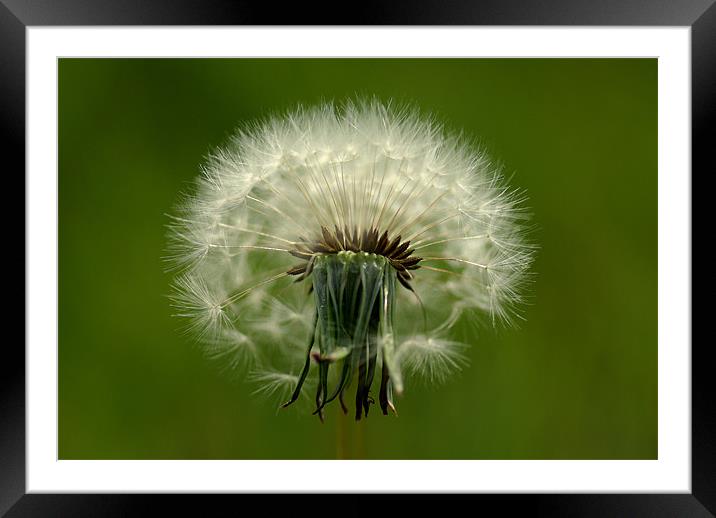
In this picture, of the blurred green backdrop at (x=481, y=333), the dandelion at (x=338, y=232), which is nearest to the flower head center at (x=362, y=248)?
the dandelion at (x=338, y=232)

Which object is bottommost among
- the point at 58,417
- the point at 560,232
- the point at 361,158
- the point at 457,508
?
the point at 457,508

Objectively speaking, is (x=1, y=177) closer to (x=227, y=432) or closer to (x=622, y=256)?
(x=227, y=432)

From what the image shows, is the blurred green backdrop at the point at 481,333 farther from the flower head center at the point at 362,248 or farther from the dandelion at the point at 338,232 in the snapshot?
the flower head center at the point at 362,248

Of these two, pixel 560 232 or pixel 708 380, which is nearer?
pixel 708 380

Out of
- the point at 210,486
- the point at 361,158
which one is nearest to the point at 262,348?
the point at 210,486

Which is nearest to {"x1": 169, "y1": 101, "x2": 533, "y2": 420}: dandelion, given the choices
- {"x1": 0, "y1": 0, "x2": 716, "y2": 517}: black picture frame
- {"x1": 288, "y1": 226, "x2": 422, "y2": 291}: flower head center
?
{"x1": 288, "y1": 226, "x2": 422, "y2": 291}: flower head center

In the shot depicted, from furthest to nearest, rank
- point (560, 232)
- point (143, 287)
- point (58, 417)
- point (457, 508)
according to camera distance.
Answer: point (560, 232), point (143, 287), point (58, 417), point (457, 508)

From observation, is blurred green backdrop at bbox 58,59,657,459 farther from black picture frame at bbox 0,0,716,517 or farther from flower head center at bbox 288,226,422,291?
flower head center at bbox 288,226,422,291
